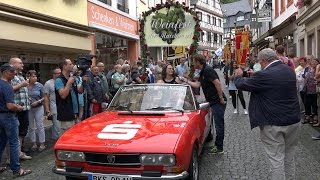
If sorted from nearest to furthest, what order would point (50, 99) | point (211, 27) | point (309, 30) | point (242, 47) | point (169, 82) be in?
1. point (169, 82)
2. point (50, 99)
3. point (242, 47)
4. point (309, 30)
5. point (211, 27)

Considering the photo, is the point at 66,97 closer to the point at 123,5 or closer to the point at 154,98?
the point at 154,98

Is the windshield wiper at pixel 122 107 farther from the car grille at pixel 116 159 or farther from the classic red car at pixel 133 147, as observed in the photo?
the car grille at pixel 116 159

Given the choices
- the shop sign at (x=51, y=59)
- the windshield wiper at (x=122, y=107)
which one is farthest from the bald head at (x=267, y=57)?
the shop sign at (x=51, y=59)

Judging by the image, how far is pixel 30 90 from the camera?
27.5 feet

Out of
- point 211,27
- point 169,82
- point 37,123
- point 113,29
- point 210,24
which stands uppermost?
point 210,24

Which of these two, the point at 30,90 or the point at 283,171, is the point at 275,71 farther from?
the point at 30,90

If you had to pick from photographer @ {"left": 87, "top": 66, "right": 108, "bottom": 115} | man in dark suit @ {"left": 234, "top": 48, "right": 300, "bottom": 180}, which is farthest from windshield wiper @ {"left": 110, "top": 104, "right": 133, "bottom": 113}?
photographer @ {"left": 87, "top": 66, "right": 108, "bottom": 115}

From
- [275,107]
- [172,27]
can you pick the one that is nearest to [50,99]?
[172,27]

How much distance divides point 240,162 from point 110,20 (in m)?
11.7

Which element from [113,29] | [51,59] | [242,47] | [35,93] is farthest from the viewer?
[113,29]

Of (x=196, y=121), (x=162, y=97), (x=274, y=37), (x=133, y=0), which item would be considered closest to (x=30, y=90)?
(x=162, y=97)

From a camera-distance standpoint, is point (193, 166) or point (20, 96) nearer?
point (193, 166)

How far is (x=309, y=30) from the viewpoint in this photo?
52.3 ft

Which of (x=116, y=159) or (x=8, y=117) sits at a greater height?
(x=8, y=117)
